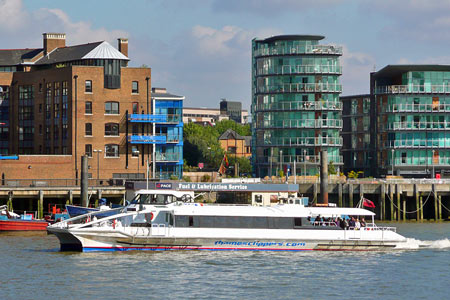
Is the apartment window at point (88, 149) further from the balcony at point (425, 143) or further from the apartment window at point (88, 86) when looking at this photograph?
the balcony at point (425, 143)

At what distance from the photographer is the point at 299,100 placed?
123 meters

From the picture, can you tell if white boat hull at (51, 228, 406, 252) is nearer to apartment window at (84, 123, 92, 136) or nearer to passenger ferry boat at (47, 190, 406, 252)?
passenger ferry boat at (47, 190, 406, 252)

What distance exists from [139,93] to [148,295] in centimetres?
6452

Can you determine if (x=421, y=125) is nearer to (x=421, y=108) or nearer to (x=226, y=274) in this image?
(x=421, y=108)

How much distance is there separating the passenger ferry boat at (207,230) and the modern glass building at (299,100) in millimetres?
58133

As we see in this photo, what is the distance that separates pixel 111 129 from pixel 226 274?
57.8 meters

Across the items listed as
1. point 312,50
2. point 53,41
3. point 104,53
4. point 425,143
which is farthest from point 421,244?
point 53,41

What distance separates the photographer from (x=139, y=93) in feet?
359

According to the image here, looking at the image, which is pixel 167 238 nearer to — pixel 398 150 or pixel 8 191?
pixel 8 191

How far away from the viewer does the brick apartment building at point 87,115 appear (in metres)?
105

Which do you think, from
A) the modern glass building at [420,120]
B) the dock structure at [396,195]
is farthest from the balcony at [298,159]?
the dock structure at [396,195]

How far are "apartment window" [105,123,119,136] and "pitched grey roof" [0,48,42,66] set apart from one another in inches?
756

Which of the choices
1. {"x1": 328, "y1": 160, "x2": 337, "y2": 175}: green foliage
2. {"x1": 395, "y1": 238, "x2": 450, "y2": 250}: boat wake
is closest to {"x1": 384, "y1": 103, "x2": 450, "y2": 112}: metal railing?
{"x1": 328, "y1": 160, "x2": 337, "y2": 175}: green foliage

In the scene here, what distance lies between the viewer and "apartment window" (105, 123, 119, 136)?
354ft
